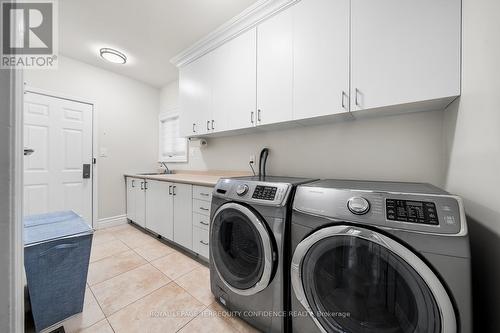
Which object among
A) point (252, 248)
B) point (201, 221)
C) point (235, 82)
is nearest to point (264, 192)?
point (252, 248)

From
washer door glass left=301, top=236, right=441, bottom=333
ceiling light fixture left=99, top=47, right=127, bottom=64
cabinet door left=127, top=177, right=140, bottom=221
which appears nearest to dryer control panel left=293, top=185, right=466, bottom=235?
washer door glass left=301, top=236, right=441, bottom=333

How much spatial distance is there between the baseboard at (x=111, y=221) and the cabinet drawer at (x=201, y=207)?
198 cm

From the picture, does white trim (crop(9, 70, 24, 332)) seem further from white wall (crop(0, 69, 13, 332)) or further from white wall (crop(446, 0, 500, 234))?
white wall (crop(446, 0, 500, 234))

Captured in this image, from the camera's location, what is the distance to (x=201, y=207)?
1829mm

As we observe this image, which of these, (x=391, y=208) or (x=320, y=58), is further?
(x=320, y=58)

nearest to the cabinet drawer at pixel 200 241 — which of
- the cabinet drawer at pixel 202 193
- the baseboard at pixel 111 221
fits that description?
the cabinet drawer at pixel 202 193

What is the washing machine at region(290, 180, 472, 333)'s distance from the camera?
2.12 ft

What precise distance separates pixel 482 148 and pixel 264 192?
0.97 m

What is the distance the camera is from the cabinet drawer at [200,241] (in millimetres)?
1812

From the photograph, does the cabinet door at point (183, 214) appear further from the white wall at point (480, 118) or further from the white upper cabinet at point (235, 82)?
the white wall at point (480, 118)

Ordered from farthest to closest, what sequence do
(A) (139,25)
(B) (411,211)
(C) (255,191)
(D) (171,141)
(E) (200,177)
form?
(D) (171,141)
(E) (200,177)
(A) (139,25)
(C) (255,191)
(B) (411,211)

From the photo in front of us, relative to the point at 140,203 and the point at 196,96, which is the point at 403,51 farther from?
the point at 140,203

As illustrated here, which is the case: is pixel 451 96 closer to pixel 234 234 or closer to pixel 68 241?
pixel 234 234

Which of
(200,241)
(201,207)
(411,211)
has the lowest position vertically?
(200,241)
